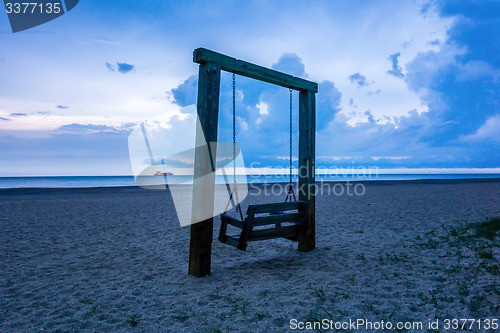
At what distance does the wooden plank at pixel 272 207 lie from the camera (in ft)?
16.9

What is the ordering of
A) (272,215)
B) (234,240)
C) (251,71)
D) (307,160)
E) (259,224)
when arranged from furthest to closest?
(307,160)
(272,215)
(251,71)
(259,224)
(234,240)

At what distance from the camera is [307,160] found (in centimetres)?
653

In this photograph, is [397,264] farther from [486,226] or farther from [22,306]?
[22,306]

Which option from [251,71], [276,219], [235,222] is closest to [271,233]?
[276,219]

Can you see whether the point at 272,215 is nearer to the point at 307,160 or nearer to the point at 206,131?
the point at 307,160

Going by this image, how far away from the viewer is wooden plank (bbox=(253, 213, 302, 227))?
17.6 feet

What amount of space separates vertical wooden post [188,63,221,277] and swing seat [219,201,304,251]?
510 millimetres

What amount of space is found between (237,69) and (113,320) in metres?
4.13

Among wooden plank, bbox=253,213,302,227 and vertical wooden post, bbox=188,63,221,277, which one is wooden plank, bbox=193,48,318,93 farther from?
wooden plank, bbox=253,213,302,227

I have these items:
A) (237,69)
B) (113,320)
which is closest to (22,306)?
(113,320)

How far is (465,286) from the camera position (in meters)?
4.23

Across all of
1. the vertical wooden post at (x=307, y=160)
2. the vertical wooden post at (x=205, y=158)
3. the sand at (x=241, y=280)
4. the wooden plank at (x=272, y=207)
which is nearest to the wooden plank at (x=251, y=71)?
the vertical wooden post at (x=205, y=158)

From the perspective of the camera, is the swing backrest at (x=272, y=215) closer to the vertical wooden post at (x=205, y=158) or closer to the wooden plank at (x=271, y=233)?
the wooden plank at (x=271, y=233)

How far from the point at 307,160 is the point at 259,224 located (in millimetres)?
1944
